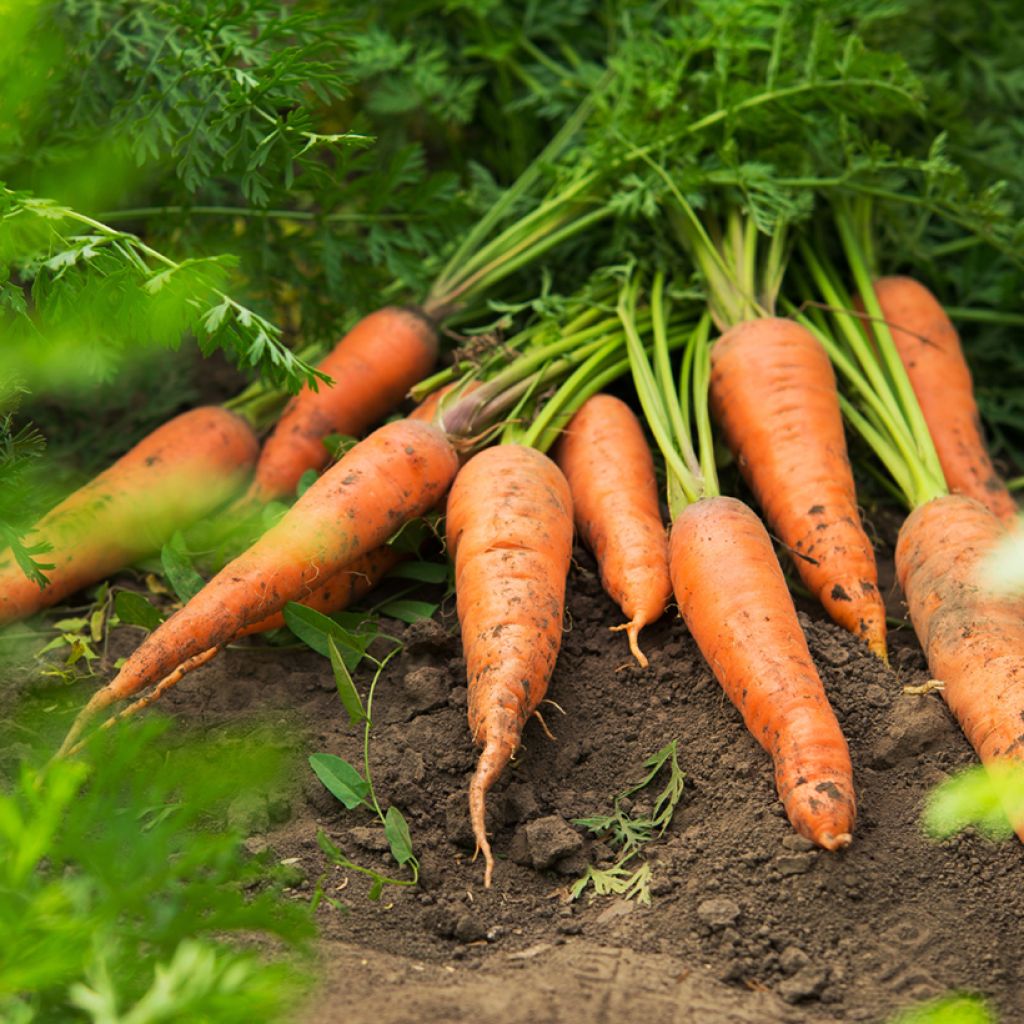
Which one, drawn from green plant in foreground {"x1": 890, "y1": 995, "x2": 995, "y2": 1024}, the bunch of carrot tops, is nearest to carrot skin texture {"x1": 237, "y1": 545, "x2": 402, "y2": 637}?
the bunch of carrot tops

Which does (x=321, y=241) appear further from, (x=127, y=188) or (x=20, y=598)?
(x=20, y=598)

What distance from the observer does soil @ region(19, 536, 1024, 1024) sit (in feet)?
5.19

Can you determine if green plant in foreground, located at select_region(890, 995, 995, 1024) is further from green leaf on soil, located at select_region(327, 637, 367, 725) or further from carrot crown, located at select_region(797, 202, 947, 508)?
carrot crown, located at select_region(797, 202, 947, 508)

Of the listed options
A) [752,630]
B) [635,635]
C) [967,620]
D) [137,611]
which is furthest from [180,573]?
[967,620]

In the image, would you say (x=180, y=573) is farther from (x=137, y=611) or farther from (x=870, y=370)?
(x=870, y=370)

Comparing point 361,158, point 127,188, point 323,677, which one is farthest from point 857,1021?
point 127,188

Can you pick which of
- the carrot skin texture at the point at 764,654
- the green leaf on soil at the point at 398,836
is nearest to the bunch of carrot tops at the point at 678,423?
the carrot skin texture at the point at 764,654

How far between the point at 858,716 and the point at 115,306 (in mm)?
1457

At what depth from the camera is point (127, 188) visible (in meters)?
2.62

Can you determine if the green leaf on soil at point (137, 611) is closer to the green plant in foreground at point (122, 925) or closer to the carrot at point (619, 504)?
the green plant in foreground at point (122, 925)

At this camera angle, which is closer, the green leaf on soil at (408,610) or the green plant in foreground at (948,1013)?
the green plant in foreground at (948,1013)

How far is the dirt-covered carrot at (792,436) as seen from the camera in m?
2.35

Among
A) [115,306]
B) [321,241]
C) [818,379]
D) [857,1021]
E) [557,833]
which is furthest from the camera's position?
[321,241]

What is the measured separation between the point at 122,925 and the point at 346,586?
102cm
